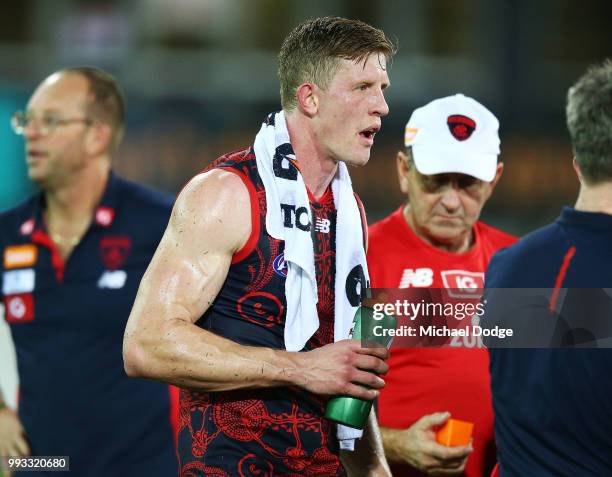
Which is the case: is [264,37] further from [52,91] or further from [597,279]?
[597,279]

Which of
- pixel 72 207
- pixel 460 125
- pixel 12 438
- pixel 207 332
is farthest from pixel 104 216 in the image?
pixel 207 332

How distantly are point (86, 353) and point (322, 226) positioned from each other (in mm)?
1798

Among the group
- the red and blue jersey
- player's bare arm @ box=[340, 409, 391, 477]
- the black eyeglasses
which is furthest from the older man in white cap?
the black eyeglasses

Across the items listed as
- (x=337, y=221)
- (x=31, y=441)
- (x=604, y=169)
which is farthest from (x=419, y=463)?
(x=31, y=441)

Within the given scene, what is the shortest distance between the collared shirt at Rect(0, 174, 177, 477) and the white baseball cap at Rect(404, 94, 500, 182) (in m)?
1.26

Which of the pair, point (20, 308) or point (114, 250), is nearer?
point (20, 308)

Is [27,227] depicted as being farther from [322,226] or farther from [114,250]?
[322,226]

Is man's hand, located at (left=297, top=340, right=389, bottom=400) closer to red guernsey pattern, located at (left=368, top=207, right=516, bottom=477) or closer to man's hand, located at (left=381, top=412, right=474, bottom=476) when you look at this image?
man's hand, located at (left=381, top=412, right=474, bottom=476)

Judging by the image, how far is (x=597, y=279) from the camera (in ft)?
8.97

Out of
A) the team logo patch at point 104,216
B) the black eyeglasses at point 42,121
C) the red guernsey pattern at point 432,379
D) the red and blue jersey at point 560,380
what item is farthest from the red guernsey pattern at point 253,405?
the black eyeglasses at point 42,121

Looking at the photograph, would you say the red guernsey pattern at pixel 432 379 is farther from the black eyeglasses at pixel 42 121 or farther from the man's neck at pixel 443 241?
the black eyeglasses at pixel 42 121

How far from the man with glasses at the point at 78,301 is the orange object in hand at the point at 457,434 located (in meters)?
1.48

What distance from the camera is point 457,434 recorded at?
3.47 metres

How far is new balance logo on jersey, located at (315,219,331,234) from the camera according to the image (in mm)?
2909
